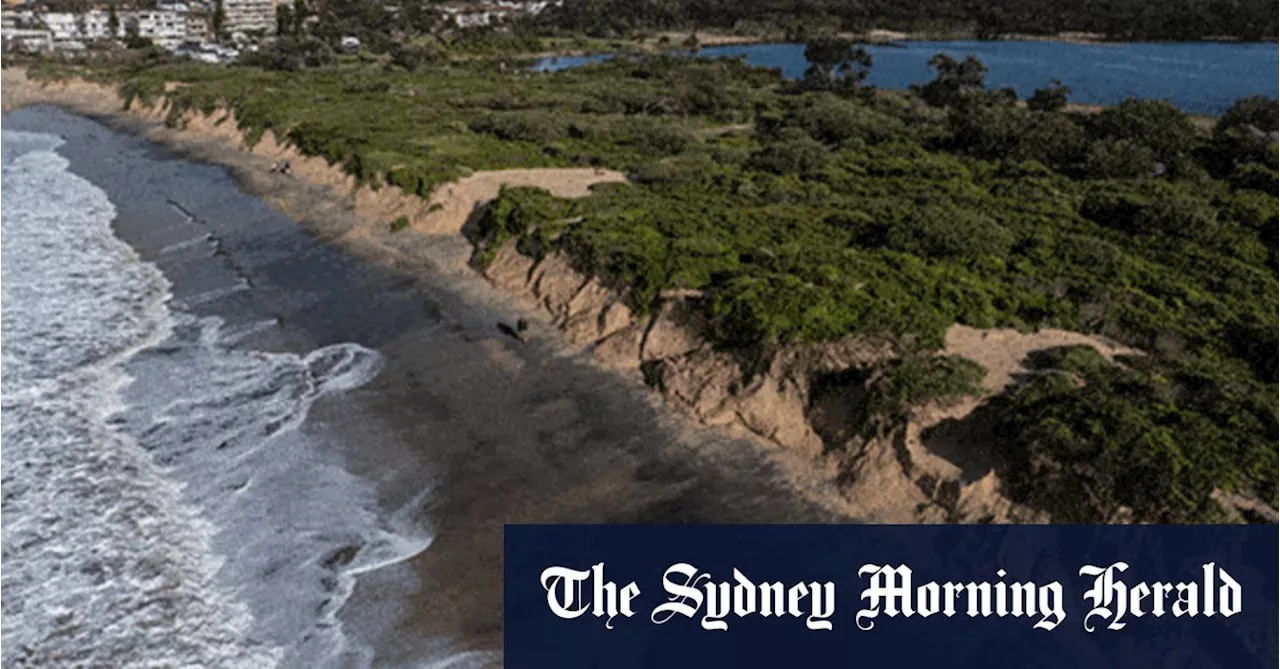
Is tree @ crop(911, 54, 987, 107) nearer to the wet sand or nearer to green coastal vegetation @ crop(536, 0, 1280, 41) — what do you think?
the wet sand

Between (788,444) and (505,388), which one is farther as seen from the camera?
(505,388)

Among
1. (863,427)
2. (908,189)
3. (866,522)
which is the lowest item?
(866,522)

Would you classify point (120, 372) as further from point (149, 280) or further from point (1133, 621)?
point (1133, 621)

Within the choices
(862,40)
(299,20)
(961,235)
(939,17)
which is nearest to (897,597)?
(961,235)

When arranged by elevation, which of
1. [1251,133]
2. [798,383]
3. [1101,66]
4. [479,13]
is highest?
[479,13]

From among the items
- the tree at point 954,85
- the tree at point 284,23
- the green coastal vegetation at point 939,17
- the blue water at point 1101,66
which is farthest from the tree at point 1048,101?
the tree at point 284,23

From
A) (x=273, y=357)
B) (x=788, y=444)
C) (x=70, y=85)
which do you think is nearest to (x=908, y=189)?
(x=788, y=444)

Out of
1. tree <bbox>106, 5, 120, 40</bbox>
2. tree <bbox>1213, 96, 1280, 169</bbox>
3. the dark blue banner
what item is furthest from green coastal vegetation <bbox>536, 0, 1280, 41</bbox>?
the dark blue banner

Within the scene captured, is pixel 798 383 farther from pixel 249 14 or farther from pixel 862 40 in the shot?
pixel 249 14
